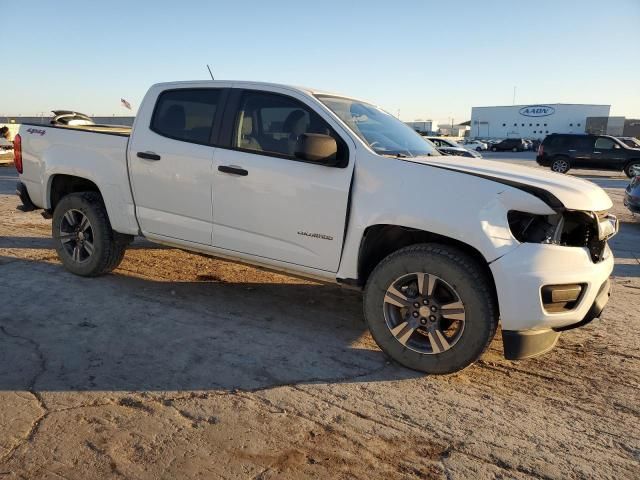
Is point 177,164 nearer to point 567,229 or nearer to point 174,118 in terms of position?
point 174,118

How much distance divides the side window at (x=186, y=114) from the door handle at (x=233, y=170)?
33 cm

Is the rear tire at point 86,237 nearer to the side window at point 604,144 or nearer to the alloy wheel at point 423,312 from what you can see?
the alloy wheel at point 423,312

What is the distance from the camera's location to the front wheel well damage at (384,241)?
3.70m

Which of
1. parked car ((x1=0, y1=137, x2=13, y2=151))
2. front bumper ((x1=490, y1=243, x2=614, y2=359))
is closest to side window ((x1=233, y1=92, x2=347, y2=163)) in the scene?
front bumper ((x1=490, y1=243, x2=614, y2=359))

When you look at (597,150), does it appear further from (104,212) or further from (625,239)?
(104,212)

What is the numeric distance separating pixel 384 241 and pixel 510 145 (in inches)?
1953

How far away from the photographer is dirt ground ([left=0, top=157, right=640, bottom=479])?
2.59 metres

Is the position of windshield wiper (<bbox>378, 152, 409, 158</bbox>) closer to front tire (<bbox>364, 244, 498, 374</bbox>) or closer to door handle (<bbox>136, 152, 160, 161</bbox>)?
front tire (<bbox>364, 244, 498, 374</bbox>)

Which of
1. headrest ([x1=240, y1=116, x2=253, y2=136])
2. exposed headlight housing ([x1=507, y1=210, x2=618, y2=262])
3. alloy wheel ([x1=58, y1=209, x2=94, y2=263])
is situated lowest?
alloy wheel ([x1=58, y1=209, x2=94, y2=263])

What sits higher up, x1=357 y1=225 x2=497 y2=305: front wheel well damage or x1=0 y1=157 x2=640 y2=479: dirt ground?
x1=357 y1=225 x2=497 y2=305: front wheel well damage

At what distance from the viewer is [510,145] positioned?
49.5 meters

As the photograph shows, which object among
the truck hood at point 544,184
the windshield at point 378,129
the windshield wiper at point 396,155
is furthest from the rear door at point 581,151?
the windshield wiper at point 396,155

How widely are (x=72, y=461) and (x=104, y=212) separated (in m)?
3.14

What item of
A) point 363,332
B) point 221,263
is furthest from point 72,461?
point 221,263
